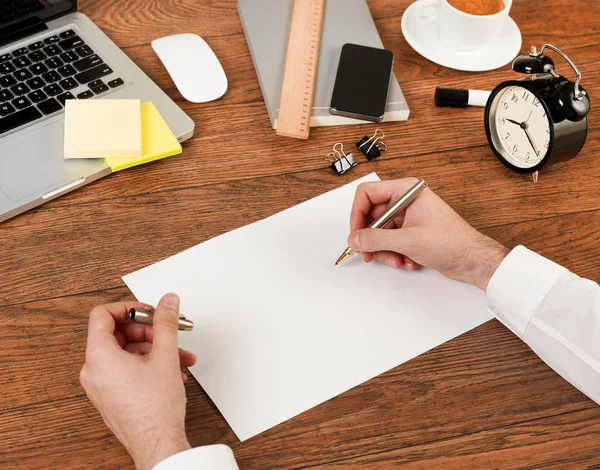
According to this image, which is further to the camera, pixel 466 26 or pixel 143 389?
pixel 466 26

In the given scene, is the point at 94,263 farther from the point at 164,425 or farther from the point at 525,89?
the point at 525,89

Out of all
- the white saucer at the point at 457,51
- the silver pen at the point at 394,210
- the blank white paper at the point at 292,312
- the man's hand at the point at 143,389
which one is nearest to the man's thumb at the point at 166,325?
the man's hand at the point at 143,389

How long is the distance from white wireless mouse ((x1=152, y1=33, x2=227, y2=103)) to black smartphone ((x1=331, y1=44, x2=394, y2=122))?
0.22 meters

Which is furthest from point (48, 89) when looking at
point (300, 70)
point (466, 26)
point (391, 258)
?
point (466, 26)

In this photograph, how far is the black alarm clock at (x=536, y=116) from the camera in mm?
1078

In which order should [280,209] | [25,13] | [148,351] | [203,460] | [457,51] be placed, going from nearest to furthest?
[203,460] < [148,351] < [280,209] < [25,13] < [457,51]

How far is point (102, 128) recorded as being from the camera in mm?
1102

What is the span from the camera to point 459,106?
1264 mm

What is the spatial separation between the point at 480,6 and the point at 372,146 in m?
0.37

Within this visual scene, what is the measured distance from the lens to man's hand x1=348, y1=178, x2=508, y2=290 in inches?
39.0

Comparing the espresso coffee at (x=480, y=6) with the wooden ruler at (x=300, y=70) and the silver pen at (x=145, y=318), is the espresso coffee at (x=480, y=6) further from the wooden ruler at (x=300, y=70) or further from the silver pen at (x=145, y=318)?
the silver pen at (x=145, y=318)

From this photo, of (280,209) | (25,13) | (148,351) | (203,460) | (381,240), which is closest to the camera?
(203,460)

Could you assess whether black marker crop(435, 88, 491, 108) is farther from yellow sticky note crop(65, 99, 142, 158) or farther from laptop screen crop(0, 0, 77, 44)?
laptop screen crop(0, 0, 77, 44)

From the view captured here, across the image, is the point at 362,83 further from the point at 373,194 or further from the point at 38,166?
the point at 38,166
